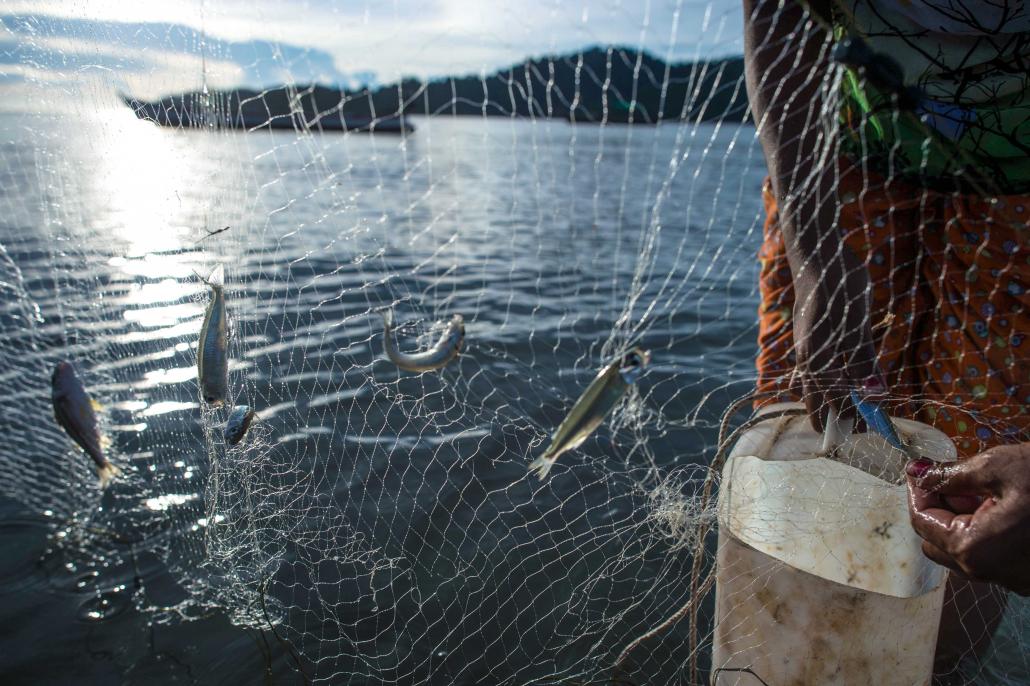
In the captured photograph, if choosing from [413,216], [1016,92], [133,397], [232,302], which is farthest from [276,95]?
[413,216]

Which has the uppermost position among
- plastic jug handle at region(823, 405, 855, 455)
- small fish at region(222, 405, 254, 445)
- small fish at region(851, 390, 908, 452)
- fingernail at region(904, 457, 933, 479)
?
small fish at region(851, 390, 908, 452)

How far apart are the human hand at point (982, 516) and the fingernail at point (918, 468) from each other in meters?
0.03

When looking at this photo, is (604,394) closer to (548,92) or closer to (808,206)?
(808,206)

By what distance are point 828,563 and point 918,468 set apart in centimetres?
41

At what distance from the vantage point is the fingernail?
1889mm

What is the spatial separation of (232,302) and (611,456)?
2.37m

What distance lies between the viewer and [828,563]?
2113 millimetres

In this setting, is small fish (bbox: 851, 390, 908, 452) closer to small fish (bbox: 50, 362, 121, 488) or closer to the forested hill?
the forested hill

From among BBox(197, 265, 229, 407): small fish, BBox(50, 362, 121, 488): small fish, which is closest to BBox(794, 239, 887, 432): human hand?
BBox(197, 265, 229, 407): small fish

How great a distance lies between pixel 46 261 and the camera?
26.6ft

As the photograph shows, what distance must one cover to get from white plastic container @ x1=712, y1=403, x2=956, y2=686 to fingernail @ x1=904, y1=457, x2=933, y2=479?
16 centimetres

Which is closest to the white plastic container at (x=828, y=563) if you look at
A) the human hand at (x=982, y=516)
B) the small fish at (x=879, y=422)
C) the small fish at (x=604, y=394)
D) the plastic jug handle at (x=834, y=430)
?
the plastic jug handle at (x=834, y=430)

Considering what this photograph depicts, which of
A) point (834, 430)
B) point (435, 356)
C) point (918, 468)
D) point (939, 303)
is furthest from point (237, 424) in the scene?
point (939, 303)

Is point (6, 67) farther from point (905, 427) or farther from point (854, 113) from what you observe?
point (905, 427)
